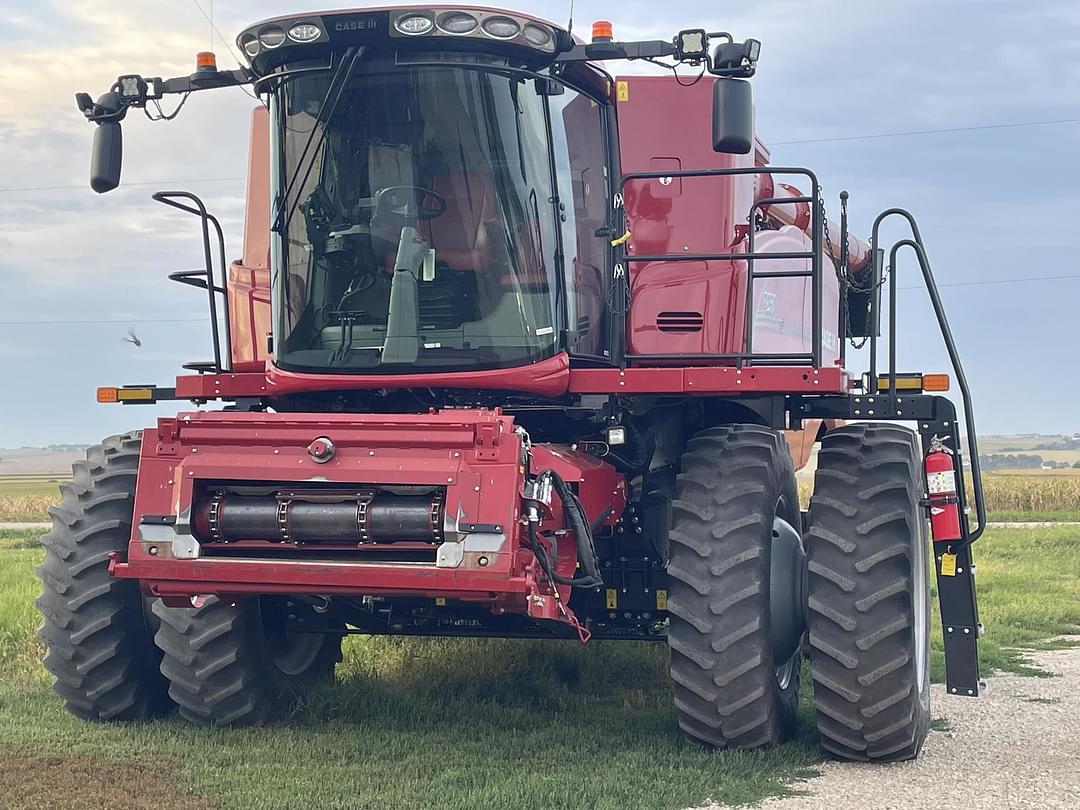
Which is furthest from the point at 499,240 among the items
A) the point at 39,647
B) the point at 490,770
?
the point at 39,647

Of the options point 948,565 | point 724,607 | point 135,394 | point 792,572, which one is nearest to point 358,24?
point 135,394

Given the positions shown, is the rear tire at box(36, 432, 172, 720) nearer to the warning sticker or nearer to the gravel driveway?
the gravel driveway

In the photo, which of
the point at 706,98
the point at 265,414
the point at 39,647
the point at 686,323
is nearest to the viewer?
the point at 265,414

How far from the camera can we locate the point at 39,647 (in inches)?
385

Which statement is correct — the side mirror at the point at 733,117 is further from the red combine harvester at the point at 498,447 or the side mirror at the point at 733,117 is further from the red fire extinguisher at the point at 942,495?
the red fire extinguisher at the point at 942,495

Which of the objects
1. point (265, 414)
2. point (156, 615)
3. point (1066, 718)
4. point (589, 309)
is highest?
point (589, 309)

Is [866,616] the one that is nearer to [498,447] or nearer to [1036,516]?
[498,447]

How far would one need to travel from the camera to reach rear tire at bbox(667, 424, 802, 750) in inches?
251

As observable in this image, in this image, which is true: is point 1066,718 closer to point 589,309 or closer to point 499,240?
point 589,309

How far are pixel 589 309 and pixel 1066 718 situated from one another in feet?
12.2

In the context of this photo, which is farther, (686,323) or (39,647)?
(39,647)

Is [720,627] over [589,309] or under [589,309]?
under

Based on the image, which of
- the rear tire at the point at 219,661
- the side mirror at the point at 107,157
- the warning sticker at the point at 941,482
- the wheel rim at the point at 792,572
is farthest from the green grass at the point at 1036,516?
the side mirror at the point at 107,157

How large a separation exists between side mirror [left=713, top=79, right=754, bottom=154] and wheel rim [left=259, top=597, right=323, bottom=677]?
139 inches
